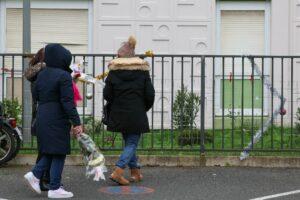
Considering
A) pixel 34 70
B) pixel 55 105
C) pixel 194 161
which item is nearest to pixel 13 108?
pixel 34 70

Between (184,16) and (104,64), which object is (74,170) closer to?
(104,64)

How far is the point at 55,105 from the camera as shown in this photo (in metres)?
7.92

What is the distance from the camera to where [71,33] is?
15.0m

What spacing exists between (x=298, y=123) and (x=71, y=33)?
5.87 m

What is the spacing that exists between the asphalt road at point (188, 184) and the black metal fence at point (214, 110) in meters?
0.53

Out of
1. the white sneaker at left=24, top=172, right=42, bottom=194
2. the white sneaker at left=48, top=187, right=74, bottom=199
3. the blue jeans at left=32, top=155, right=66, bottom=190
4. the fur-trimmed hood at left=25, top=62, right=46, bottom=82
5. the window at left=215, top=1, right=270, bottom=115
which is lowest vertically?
the white sneaker at left=48, top=187, right=74, bottom=199

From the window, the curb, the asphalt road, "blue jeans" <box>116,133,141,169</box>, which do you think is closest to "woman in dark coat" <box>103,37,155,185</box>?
"blue jeans" <box>116,133,141,169</box>

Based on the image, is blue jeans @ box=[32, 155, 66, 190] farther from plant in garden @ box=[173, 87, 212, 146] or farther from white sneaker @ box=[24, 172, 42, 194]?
plant in garden @ box=[173, 87, 212, 146]

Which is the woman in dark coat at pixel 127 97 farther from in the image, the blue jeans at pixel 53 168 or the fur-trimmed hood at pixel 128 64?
the blue jeans at pixel 53 168

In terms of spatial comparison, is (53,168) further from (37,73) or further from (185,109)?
(185,109)

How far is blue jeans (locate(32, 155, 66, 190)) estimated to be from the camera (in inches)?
317

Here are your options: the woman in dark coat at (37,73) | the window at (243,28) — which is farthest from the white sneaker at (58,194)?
the window at (243,28)

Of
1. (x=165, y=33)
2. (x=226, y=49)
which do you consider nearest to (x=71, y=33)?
(x=165, y=33)

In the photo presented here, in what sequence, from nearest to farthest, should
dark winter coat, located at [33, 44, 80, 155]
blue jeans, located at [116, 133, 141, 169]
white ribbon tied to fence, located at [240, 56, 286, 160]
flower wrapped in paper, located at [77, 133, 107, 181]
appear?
dark winter coat, located at [33, 44, 80, 155] → flower wrapped in paper, located at [77, 133, 107, 181] → blue jeans, located at [116, 133, 141, 169] → white ribbon tied to fence, located at [240, 56, 286, 160]
